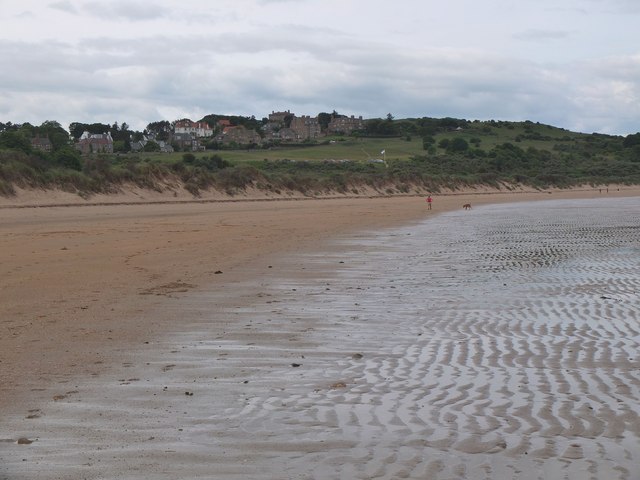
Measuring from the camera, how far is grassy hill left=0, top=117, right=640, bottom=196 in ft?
121

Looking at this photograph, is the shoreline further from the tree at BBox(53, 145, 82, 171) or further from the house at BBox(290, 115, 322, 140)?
the house at BBox(290, 115, 322, 140)

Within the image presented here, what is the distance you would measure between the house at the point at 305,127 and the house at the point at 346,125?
310 centimetres

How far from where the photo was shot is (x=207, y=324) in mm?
8484

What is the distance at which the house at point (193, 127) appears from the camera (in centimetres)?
16791

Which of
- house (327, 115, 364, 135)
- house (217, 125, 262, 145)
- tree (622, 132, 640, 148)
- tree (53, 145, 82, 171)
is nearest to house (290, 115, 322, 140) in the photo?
house (327, 115, 364, 135)

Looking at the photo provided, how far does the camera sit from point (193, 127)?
173m

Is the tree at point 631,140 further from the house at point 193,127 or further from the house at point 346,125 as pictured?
the house at point 193,127

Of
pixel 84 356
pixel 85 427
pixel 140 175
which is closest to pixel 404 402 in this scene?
pixel 85 427

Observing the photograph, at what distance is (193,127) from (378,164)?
9113 centimetres

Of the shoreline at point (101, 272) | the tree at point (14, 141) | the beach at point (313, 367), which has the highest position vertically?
the tree at point (14, 141)

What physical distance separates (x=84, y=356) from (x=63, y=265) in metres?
6.46

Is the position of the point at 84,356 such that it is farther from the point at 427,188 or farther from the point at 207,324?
the point at 427,188

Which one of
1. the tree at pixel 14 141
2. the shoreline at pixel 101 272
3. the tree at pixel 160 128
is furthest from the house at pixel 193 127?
the shoreline at pixel 101 272

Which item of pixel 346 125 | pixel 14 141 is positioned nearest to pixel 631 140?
pixel 346 125
